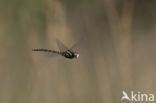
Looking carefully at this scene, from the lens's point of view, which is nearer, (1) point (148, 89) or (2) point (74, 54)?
(2) point (74, 54)

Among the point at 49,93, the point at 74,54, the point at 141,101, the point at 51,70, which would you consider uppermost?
the point at 74,54

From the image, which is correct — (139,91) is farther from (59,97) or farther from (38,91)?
(38,91)

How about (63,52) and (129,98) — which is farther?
(129,98)

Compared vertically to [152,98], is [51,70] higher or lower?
higher

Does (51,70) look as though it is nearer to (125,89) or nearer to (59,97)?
(59,97)

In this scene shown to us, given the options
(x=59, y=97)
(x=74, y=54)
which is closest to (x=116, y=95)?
(x=59, y=97)

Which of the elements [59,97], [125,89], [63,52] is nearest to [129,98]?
[125,89]
